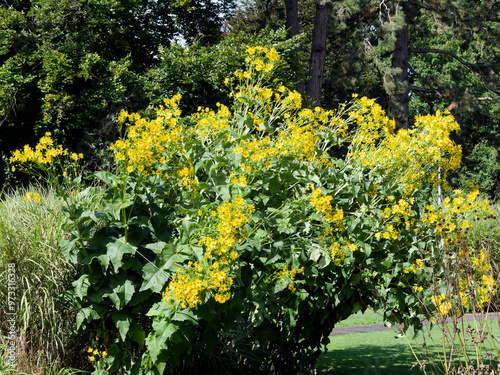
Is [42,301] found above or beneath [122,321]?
above

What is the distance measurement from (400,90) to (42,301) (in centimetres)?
1383

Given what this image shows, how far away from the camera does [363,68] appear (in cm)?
1753

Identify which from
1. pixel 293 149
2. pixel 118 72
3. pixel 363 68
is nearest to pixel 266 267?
pixel 293 149

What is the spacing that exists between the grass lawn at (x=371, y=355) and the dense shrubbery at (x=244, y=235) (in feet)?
3.47

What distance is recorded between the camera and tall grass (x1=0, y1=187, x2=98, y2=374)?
374 cm

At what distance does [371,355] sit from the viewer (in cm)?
671

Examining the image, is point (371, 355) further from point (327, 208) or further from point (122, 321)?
point (122, 321)

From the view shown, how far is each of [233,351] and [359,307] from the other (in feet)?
3.44

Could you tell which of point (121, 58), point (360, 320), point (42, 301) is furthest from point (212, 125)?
point (121, 58)

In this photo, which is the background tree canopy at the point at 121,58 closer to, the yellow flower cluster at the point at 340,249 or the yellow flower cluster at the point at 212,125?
the yellow flower cluster at the point at 212,125

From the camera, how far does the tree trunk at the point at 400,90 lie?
1602 cm

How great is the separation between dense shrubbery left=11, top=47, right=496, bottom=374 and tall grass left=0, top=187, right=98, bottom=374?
0.69ft

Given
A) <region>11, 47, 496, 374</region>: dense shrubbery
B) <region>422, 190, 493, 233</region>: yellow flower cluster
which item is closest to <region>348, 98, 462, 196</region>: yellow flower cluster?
<region>11, 47, 496, 374</region>: dense shrubbery

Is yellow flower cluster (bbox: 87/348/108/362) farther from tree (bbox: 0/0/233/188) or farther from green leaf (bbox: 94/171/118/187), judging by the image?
tree (bbox: 0/0/233/188)
